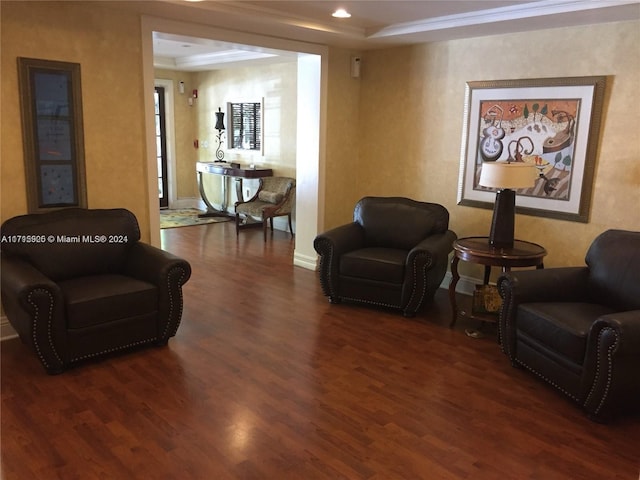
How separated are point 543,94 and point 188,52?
521 cm

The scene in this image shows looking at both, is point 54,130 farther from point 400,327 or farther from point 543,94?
point 543,94

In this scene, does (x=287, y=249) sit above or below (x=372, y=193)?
below

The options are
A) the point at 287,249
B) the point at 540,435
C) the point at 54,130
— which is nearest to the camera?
the point at 540,435

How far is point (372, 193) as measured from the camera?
5.73 m

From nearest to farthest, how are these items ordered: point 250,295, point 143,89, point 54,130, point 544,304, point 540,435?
point 540,435 → point 544,304 → point 54,130 → point 143,89 → point 250,295

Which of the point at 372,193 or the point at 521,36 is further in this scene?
the point at 372,193

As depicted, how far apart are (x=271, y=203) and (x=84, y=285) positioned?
4.06 metres

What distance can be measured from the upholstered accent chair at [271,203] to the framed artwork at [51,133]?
3.41 meters

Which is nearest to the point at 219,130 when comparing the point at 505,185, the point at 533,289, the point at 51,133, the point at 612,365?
the point at 51,133

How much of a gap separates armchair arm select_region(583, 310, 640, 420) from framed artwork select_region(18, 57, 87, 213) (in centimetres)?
357

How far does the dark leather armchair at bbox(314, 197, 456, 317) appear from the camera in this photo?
4266 mm

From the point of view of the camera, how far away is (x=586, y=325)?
115 inches

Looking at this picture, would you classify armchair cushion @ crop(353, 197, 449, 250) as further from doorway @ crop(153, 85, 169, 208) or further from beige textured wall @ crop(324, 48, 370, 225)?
doorway @ crop(153, 85, 169, 208)

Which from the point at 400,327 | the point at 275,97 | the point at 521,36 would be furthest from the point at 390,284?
the point at 275,97
